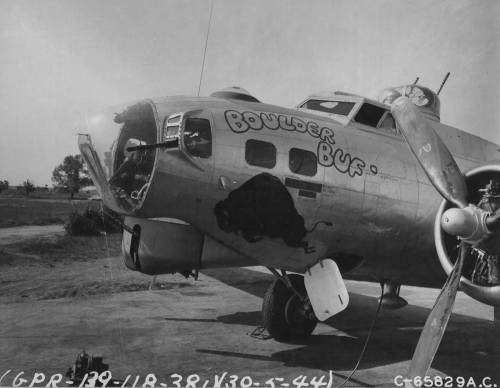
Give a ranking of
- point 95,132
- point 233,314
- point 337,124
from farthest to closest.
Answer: point 233,314 < point 337,124 < point 95,132

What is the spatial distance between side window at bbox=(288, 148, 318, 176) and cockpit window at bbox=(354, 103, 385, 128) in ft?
6.08

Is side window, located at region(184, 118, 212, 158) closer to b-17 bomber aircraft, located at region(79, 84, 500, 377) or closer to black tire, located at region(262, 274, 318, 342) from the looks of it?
b-17 bomber aircraft, located at region(79, 84, 500, 377)

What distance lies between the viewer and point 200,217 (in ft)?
21.4

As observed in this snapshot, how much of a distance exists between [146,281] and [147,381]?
30.9ft

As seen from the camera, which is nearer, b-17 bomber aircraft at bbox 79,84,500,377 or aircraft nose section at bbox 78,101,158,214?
b-17 bomber aircraft at bbox 79,84,500,377

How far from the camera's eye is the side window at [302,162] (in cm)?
688

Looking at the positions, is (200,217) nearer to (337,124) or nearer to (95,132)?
(95,132)

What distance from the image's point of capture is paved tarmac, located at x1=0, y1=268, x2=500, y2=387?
7078mm

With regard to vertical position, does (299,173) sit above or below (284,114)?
below


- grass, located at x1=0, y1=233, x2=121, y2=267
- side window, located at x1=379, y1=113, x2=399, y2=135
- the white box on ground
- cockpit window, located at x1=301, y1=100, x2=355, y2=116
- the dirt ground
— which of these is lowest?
grass, located at x1=0, y1=233, x2=121, y2=267

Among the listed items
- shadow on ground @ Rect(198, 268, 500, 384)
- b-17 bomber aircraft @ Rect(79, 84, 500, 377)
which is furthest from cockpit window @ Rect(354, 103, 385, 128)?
shadow on ground @ Rect(198, 268, 500, 384)

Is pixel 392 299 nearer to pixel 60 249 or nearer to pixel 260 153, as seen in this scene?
pixel 260 153

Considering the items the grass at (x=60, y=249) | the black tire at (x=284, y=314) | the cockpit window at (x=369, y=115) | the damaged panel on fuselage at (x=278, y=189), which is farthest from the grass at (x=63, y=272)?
the cockpit window at (x=369, y=115)

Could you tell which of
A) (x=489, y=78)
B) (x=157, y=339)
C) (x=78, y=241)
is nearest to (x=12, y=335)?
(x=157, y=339)
